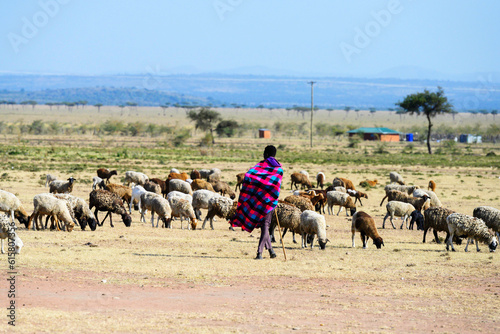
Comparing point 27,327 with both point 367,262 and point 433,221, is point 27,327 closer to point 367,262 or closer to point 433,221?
point 367,262

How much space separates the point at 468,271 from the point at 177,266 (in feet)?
19.4

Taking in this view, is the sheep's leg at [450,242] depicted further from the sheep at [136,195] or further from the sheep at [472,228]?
the sheep at [136,195]

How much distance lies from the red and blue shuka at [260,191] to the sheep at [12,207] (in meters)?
7.03

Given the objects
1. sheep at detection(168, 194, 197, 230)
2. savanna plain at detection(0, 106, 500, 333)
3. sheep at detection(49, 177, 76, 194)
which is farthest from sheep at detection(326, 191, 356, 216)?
sheep at detection(49, 177, 76, 194)

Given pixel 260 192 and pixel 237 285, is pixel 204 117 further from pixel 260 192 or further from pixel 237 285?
pixel 237 285

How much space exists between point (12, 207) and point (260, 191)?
7.48 m

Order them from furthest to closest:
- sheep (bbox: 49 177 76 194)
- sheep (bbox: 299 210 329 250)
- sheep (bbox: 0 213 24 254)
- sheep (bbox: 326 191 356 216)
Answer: sheep (bbox: 49 177 76 194) → sheep (bbox: 326 191 356 216) → sheep (bbox: 299 210 329 250) → sheep (bbox: 0 213 24 254)

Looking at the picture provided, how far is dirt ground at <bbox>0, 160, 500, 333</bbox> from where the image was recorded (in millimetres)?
9625

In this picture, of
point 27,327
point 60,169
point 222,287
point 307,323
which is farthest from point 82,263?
point 60,169

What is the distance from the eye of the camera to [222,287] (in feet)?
39.1

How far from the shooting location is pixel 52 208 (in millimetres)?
17156

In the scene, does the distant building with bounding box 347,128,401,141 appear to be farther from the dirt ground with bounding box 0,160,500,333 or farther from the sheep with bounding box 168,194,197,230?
the dirt ground with bounding box 0,160,500,333

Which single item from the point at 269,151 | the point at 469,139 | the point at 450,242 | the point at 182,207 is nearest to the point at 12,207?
the point at 182,207

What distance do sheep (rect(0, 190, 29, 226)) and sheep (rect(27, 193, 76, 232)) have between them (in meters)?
0.66
